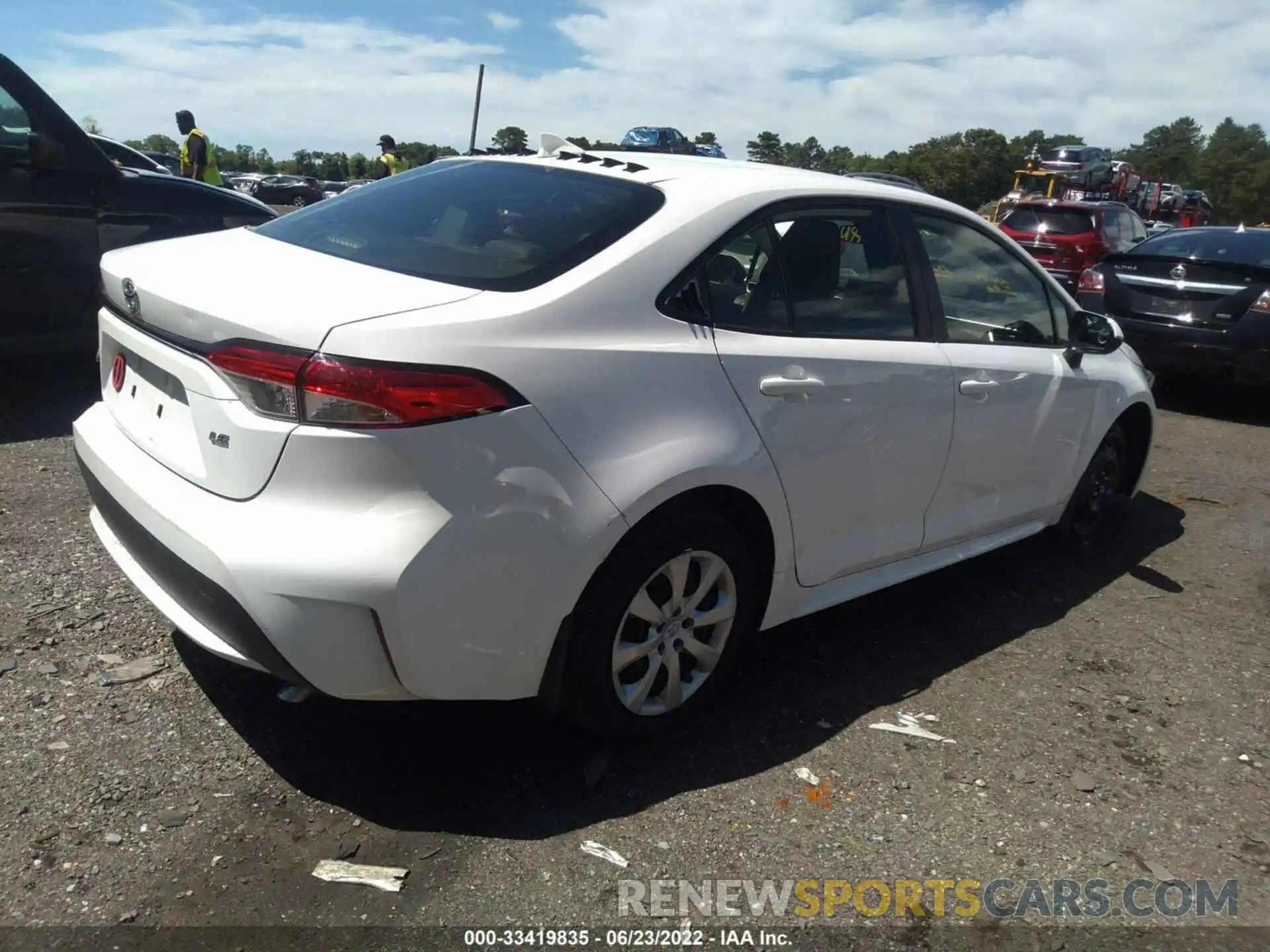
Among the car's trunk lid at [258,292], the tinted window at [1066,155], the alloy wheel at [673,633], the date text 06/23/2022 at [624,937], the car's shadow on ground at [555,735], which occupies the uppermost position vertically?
the tinted window at [1066,155]

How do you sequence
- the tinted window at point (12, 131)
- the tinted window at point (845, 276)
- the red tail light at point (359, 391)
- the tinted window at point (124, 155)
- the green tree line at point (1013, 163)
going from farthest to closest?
the green tree line at point (1013, 163) < the tinted window at point (124, 155) < the tinted window at point (12, 131) < the tinted window at point (845, 276) < the red tail light at point (359, 391)

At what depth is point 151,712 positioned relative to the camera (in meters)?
2.97

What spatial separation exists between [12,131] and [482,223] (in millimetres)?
3811

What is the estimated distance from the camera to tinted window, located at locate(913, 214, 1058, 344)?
12.1ft

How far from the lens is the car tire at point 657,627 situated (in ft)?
8.70

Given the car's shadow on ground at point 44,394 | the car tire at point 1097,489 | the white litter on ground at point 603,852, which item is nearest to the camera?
the white litter on ground at point 603,852

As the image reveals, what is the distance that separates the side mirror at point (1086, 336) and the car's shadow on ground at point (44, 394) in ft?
15.1

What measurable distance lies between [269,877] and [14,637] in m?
1.51

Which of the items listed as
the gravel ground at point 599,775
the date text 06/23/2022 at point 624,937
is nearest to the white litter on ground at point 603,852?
the gravel ground at point 599,775

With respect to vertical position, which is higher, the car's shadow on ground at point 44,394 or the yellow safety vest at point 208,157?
the yellow safety vest at point 208,157

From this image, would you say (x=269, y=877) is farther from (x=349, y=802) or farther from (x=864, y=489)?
(x=864, y=489)

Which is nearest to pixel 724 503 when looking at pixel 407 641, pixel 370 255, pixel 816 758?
pixel 816 758

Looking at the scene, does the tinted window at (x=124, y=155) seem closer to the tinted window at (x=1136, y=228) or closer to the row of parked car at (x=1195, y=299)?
the row of parked car at (x=1195, y=299)

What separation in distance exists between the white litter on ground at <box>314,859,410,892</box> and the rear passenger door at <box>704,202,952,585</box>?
1457 millimetres
